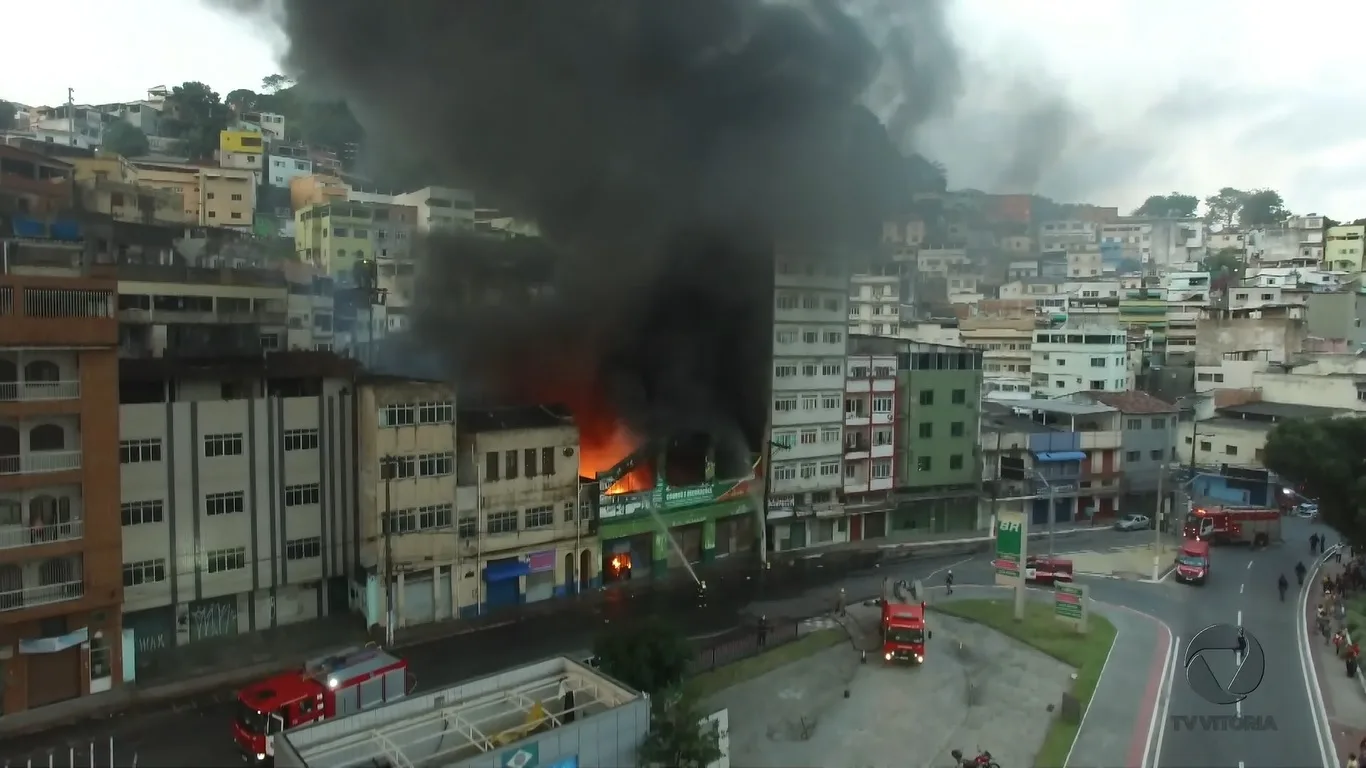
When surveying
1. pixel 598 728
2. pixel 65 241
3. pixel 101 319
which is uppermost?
pixel 65 241

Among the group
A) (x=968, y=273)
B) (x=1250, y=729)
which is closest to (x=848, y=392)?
(x=1250, y=729)

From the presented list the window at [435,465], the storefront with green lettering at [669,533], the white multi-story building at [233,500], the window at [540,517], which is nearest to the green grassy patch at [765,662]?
the storefront with green lettering at [669,533]

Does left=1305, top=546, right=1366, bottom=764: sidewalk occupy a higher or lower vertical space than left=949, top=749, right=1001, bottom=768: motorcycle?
lower

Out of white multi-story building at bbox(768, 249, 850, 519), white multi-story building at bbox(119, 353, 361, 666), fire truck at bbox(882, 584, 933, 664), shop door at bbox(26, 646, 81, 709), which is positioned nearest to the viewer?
shop door at bbox(26, 646, 81, 709)

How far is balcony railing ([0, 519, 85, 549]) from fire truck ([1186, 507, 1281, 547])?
3892cm

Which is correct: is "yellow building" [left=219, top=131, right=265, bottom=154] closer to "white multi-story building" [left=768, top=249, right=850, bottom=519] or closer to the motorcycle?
"white multi-story building" [left=768, top=249, right=850, bottom=519]

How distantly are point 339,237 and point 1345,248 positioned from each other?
3414 inches

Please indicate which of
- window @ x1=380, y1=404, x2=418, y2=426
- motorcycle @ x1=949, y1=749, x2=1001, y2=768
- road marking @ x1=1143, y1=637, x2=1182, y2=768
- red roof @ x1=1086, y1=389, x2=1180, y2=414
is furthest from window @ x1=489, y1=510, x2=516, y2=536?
red roof @ x1=1086, y1=389, x2=1180, y2=414

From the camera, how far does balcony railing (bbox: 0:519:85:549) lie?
826 inches

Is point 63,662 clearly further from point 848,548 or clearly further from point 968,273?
point 968,273

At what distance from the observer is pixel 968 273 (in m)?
96.1

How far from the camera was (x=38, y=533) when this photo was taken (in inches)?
840

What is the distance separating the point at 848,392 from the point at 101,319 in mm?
27840

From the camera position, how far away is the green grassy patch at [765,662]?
2306cm
